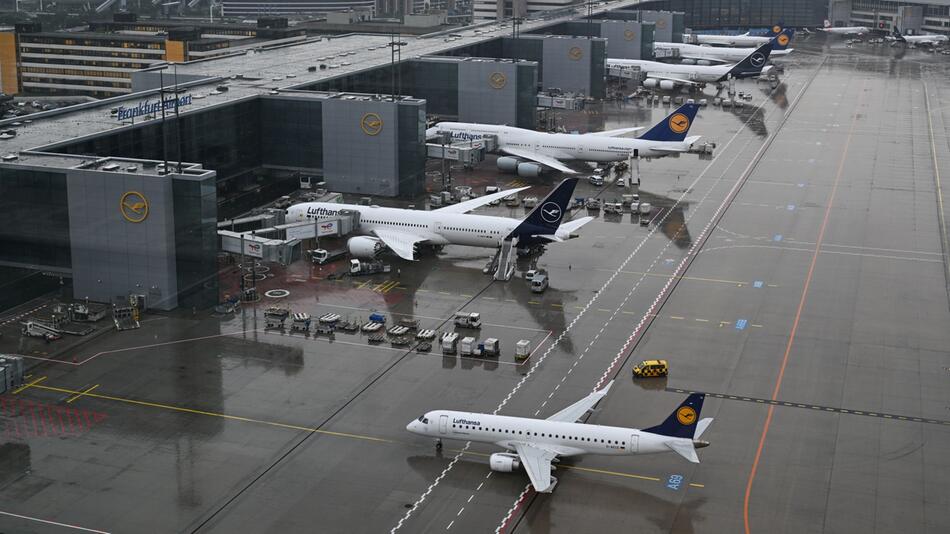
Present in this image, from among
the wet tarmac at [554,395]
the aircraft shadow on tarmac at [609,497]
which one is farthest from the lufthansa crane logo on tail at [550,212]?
the aircraft shadow on tarmac at [609,497]

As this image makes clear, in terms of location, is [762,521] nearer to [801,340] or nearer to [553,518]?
[553,518]

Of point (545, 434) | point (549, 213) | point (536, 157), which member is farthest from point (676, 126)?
point (545, 434)

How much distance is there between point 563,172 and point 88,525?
9348 cm

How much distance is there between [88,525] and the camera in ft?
191

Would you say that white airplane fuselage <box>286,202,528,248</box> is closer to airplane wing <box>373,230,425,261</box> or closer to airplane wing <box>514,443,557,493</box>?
airplane wing <box>373,230,425,261</box>

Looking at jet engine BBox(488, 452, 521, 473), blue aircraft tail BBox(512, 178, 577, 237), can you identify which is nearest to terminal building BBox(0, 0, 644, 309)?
blue aircraft tail BBox(512, 178, 577, 237)

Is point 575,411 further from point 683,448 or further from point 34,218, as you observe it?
point 34,218

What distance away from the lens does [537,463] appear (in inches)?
2463

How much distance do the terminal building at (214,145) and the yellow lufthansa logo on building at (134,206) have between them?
111 millimetres

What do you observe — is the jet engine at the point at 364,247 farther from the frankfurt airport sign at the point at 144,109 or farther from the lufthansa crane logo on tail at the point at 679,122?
the lufthansa crane logo on tail at the point at 679,122

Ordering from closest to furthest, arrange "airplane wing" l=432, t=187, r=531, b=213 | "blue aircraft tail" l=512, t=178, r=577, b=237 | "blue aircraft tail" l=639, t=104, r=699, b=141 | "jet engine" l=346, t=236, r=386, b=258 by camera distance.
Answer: "blue aircraft tail" l=512, t=178, r=577, b=237 → "jet engine" l=346, t=236, r=386, b=258 → "airplane wing" l=432, t=187, r=531, b=213 → "blue aircraft tail" l=639, t=104, r=699, b=141

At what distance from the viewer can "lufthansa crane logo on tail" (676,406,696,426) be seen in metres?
→ 61.5

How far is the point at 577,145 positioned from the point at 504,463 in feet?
273

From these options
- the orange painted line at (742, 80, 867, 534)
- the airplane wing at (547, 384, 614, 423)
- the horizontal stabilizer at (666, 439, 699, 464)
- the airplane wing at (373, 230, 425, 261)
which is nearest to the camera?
the horizontal stabilizer at (666, 439, 699, 464)
